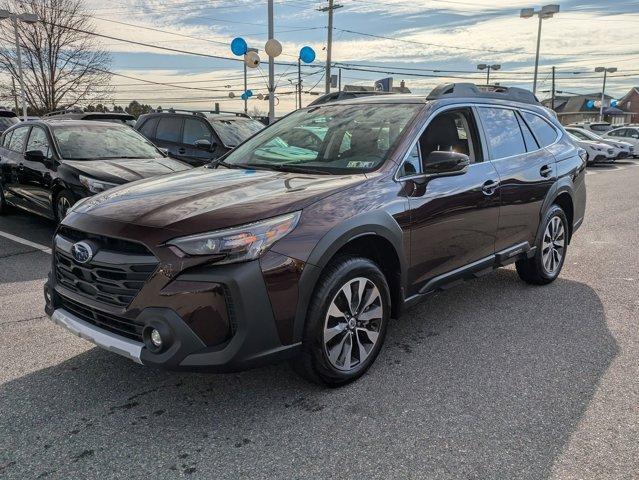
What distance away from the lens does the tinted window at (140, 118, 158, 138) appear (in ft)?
36.2

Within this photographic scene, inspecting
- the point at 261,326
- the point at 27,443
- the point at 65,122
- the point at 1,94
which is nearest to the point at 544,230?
the point at 261,326

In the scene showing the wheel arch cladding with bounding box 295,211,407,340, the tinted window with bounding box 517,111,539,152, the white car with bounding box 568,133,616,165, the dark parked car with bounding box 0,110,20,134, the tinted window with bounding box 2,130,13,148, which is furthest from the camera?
the white car with bounding box 568,133,616,165

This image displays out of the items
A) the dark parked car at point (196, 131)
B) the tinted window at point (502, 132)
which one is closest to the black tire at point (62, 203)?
the dark parked car at point (196, 131)

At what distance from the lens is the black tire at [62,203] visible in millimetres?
6672

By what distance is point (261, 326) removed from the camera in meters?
2.69

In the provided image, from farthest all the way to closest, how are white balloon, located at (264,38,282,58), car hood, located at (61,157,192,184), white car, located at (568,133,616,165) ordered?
white car, located at (568,133,616,165), white balloon, located at (264,38,282,58), car hood, located at (61,157,192,184)

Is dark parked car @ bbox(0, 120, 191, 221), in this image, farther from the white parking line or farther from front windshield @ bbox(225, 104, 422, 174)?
front windshield @ bbox(225, 104, 422, 174)

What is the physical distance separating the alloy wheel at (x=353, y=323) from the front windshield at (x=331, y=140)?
2.63 feet

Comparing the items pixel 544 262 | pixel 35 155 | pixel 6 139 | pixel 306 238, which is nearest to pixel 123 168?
pixel 35 155

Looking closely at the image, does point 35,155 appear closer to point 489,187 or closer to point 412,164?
point 412,164

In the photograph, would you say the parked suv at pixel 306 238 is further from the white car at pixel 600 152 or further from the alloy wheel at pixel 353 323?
the white car at pixel 600 152

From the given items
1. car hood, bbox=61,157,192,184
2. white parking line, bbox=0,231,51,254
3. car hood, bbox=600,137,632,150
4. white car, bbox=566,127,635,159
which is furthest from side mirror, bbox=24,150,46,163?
car hood, bbox=600,137,632,150

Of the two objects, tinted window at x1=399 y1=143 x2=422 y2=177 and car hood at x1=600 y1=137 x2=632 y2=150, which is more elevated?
tinted window at x1=399 y1=143 x2=422 y2=177

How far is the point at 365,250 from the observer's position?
336 centimetres
